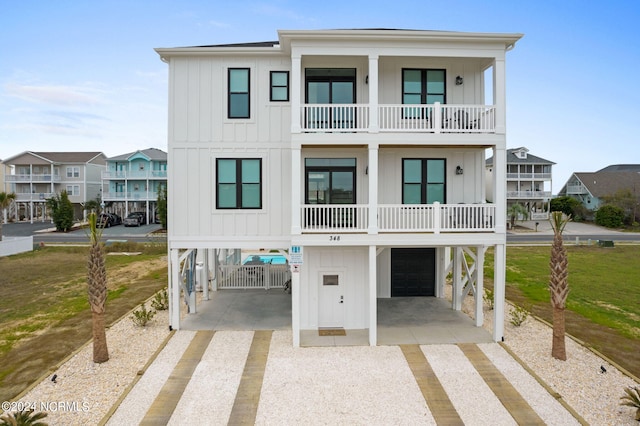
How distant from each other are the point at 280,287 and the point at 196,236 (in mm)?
6734

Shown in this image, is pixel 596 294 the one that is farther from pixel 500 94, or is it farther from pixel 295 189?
pixel 295 189

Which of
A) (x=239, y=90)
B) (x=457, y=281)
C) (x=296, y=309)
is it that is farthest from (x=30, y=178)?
(x=457, y=281)

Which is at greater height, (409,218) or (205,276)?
(409,218)

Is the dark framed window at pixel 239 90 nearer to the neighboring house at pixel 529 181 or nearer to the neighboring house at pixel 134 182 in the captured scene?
the neighboring house at pixel 134 182

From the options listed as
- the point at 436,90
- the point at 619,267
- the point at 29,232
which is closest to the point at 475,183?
the point at 436,90

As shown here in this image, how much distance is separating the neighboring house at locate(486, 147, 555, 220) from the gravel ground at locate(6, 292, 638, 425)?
50.8 m

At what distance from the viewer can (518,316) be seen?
13547mm

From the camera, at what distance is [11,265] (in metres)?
24.8

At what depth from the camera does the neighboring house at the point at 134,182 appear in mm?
52031

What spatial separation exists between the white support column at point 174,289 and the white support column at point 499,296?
10465 millimetres

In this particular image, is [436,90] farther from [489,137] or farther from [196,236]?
[196,236]

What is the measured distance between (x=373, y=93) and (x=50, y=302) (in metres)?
15.8

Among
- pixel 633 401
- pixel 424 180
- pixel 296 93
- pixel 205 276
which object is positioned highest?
pixel 296 93

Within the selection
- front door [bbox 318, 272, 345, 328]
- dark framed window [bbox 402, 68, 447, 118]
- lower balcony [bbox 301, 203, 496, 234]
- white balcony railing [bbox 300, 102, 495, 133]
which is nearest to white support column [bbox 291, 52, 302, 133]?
white balcony railing [bbox 300, 102, 495, 133]
